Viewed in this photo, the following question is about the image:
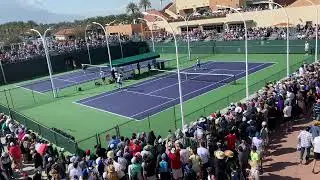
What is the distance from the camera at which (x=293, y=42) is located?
4359 cm

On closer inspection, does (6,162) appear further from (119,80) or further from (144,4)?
(144,4)

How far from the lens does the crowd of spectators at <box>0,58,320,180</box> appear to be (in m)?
13.5

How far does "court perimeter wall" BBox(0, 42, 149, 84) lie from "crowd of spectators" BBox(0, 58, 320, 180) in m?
31.4

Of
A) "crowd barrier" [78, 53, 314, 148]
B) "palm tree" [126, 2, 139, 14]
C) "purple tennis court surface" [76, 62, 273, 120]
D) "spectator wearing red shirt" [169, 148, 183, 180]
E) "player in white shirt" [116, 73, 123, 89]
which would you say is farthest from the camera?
"palm tree" [126, 2, 139, 14]

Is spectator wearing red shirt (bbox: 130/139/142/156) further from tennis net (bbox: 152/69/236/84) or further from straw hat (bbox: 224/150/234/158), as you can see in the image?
tennis net (bbox: 152/69/236/84)

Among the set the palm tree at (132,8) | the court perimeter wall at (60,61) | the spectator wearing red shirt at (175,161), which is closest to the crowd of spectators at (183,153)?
the spectator wearing red shirt at (175,161)

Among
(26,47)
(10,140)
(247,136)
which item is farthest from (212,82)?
(26,47)

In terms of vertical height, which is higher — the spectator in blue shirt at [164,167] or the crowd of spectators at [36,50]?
the crowd of spectators at [36,50]

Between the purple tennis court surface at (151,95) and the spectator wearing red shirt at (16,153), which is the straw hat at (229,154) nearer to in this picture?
the spectator wearing red shirt at (16,153)

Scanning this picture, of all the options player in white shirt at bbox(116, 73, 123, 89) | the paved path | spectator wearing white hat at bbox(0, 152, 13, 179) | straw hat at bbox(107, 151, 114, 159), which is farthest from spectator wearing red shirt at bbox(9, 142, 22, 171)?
player in white shirt at bbox(116, 73, 123, 89)

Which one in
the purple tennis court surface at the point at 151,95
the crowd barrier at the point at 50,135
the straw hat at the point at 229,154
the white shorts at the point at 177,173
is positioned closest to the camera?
the straw hat at the point at 229,154

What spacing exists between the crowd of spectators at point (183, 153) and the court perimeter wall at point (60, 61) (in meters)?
31.4

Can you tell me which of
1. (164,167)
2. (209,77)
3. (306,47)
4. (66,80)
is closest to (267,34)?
(306,47)

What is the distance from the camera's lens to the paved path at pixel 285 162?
14633 mm
